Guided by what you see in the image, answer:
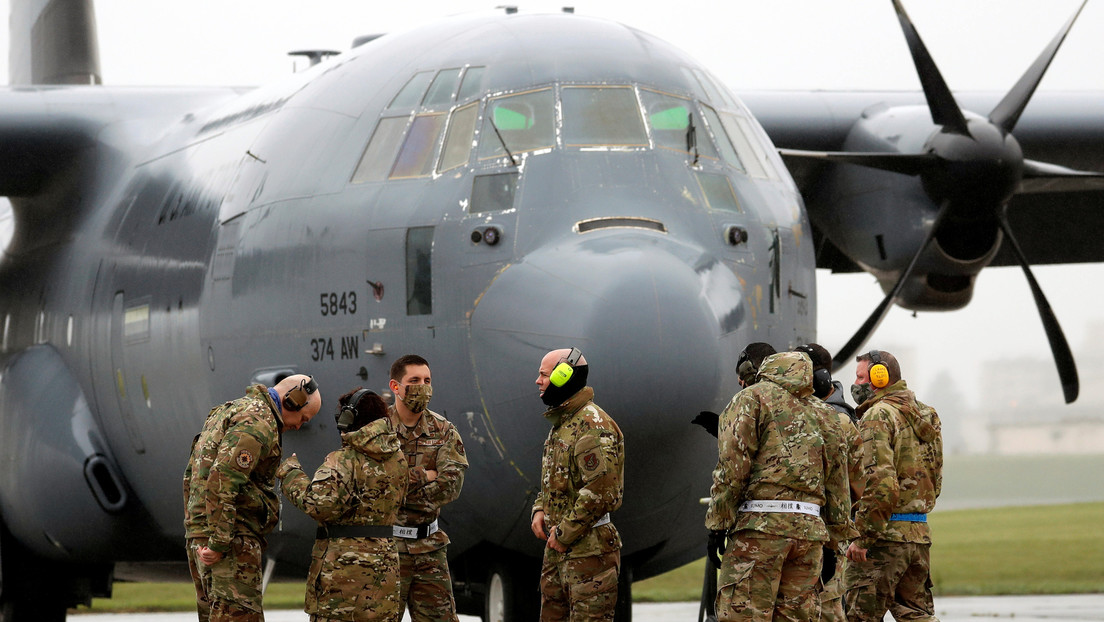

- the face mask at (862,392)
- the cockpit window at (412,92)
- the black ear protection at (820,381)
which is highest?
the cockpit window at (412,92)

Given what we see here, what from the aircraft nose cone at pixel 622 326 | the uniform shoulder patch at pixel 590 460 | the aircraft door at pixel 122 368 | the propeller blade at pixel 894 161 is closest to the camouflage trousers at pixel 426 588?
the aircraft nose cone at pixel 622 326

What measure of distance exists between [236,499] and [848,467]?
296 centimetres

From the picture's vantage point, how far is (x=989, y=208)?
38.1ft

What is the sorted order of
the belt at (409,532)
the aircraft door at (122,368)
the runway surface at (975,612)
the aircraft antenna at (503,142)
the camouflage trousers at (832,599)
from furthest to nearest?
1. the runway surface at (975,612)
2. the aircraft door at (122,368)
3. the aircraft antenna at (503,142)
4. the belt at (409,532)
5. the camouflage trousers at (832,599)

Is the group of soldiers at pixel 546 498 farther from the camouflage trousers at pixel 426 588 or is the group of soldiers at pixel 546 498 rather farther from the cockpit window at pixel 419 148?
the cockpit window at pixel 419 148

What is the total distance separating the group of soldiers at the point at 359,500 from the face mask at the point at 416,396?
0.65 ft

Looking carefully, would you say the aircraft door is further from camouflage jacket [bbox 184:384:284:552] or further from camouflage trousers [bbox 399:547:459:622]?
camouflage trousers [bbox 399:547:459:622]

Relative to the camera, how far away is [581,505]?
22.2 ft

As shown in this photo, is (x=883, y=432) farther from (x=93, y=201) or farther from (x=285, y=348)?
(x=93, y=201)

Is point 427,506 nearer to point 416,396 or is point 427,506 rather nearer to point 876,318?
point 416,396

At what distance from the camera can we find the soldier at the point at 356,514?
681 centimetres

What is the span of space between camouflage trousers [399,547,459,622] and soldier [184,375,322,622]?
2.27 ft

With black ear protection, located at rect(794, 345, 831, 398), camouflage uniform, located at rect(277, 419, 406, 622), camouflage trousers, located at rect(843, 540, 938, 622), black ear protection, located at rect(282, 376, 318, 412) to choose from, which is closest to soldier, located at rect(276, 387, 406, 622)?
camouflage uniform, located at rect(277, 419, 406, 622)

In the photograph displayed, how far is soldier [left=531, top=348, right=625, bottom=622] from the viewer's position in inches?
266
